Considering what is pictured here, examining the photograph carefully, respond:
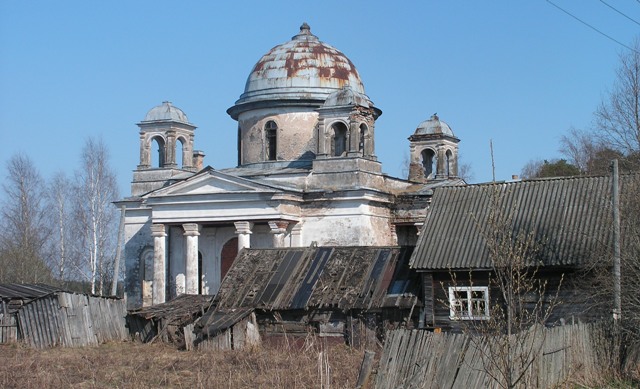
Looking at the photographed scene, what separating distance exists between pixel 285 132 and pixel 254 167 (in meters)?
1.68

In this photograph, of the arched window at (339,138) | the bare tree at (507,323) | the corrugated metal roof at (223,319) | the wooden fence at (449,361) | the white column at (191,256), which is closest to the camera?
the bare tree at (507,323)

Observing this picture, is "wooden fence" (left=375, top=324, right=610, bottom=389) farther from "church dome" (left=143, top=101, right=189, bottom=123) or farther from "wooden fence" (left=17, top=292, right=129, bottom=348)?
"church dome" (left=143, top=101, right=189, bottom=123)

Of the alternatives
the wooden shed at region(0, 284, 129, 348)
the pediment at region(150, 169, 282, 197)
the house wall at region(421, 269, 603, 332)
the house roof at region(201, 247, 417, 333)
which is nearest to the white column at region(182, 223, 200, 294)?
the pediment at region(150, 169, 282, 197)

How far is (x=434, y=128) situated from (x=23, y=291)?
17.4m

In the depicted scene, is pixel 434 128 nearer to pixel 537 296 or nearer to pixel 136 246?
pixel 136 246

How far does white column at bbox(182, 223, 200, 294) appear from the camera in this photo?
32125 millimetres

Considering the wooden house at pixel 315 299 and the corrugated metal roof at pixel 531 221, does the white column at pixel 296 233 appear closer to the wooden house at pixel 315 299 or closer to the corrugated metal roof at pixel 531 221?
the wooden house at pixel 315 299

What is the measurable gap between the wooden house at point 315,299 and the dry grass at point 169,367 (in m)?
0.75

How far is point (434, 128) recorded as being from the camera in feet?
121

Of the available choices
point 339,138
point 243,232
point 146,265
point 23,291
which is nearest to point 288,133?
point 339,138

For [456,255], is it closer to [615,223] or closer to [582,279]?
[582,279]

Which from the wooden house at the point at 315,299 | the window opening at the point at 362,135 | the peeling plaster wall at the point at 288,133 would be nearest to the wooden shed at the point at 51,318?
the wooden house at the point at 315,299

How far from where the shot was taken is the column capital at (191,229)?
3256 cm

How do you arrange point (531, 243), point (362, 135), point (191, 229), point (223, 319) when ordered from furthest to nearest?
point (362, 135) → point (191, 229) → point (223, 319) → point (531, 243)
